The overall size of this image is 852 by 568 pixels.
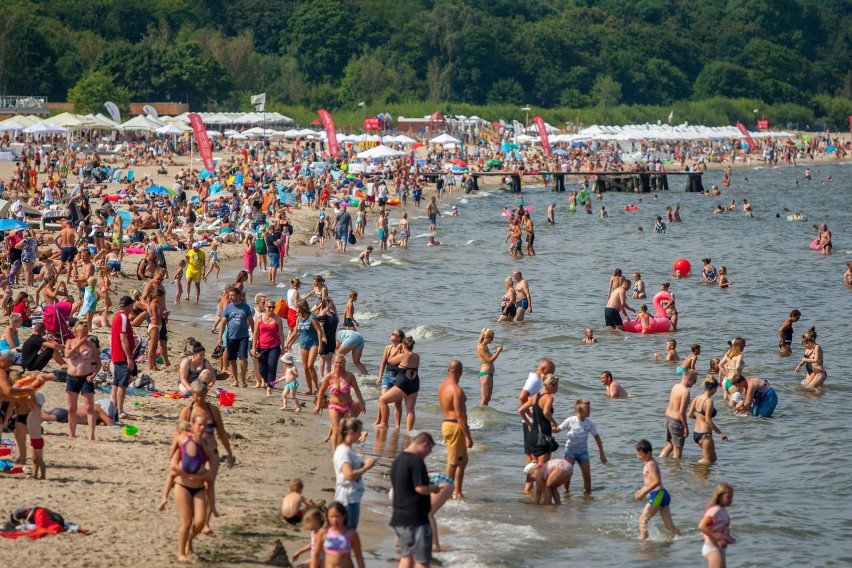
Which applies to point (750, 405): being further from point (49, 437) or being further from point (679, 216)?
point (679, 216)

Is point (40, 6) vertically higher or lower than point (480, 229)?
higher

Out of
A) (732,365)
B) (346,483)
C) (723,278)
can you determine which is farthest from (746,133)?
(346,483)

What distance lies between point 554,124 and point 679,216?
56.6 metres

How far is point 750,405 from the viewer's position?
1642cm

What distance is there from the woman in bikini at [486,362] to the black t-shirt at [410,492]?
671cm

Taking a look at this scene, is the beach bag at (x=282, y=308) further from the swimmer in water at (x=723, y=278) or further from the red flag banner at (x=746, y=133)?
the red flag banner at (x=746, y=133)

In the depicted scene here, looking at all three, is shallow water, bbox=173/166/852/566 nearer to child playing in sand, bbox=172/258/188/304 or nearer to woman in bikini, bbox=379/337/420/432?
woman in bikini, bbox=379/337/420/432

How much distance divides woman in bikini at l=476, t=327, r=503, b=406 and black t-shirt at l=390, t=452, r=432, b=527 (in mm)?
6714

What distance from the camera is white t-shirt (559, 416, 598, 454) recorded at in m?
12.3

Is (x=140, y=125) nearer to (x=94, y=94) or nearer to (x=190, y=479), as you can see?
(x=94, y=94)

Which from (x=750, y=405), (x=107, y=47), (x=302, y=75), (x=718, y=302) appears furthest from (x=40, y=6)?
(x=750, y=405)

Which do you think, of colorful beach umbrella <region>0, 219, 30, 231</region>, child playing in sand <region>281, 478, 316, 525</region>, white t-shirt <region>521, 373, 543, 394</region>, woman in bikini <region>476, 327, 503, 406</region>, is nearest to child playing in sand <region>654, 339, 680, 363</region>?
woman in bikini <region>476, 327, 503, 406</region>

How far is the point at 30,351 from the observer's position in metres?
12.9

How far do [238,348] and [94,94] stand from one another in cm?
6139
